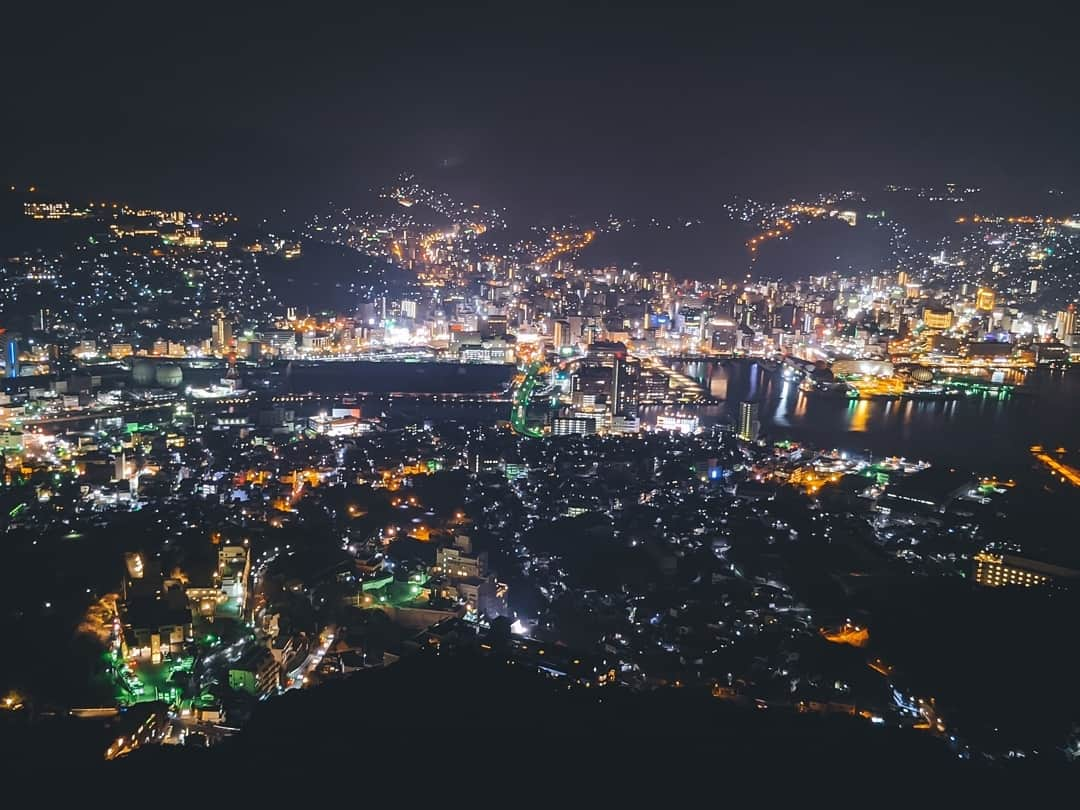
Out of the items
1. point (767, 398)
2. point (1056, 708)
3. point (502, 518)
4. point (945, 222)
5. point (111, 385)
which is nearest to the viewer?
point (1056, 708)

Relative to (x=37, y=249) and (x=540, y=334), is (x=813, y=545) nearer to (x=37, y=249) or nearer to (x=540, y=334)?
(x=540, y=334)

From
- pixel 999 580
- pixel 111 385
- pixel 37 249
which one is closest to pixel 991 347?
pixel 999 580

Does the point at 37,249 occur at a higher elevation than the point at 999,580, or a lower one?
higher

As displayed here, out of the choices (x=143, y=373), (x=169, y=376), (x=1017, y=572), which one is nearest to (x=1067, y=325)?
(x=1017, y=572)

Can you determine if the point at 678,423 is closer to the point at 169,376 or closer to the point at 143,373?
the point at 169,376

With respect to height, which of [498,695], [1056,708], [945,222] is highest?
[945,222]

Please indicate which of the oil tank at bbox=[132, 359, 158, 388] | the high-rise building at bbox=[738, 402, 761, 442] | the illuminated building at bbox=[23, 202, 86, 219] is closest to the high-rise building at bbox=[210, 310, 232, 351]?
the oil tank at bbox=[132, 359, 158, 388]

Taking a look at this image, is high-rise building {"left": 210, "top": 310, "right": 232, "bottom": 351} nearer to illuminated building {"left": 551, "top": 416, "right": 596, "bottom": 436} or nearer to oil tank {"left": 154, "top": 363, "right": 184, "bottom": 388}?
oil tank {"left": 154, "top": 363, "right": 184, "bottom": 388}

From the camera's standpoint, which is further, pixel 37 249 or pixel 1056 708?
pixel 37 249
